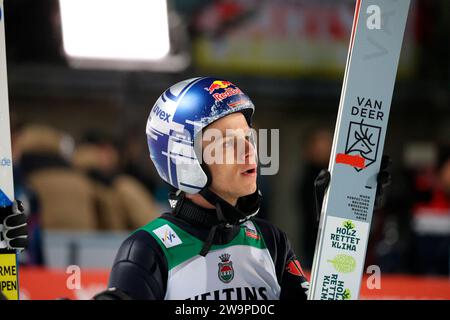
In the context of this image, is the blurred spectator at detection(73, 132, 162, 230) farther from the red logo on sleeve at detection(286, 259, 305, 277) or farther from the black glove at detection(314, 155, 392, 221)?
the black glove at detection(314, 155, 392, 221)

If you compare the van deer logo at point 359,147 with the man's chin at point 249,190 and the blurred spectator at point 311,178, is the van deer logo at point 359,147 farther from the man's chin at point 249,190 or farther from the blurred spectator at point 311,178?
the blurred spectator at point 311,178

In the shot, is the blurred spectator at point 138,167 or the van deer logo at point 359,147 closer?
the van deer logo at point 359,147

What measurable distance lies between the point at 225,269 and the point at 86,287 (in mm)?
2506

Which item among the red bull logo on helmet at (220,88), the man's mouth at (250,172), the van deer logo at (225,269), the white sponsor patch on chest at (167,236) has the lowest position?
the van deer logo at (225,269)

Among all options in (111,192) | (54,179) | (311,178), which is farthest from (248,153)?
(54,179)

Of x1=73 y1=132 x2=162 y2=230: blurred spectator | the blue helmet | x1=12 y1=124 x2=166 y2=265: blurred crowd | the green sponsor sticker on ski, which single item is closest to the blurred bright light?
the blue helmet

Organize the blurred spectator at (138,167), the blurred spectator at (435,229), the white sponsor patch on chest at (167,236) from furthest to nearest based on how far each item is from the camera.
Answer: the blurred spectator at (138,167), the blurred spectator at (435,229), the white sponsor patch on chest at (167,236)

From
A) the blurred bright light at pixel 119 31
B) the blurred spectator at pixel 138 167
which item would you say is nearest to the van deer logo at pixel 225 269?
the blurred bright light at pixel 119 31

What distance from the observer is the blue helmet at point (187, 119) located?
113 inches

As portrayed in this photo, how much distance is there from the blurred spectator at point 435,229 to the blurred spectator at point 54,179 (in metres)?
2.63

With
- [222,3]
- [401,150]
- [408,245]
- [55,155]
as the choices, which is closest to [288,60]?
[222,3]

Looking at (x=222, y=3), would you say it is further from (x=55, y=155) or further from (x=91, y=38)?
(x=91, y=38)

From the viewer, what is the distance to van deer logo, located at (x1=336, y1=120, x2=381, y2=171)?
2.89 meters

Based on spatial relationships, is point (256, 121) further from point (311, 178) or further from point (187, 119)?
point (187, 119)
